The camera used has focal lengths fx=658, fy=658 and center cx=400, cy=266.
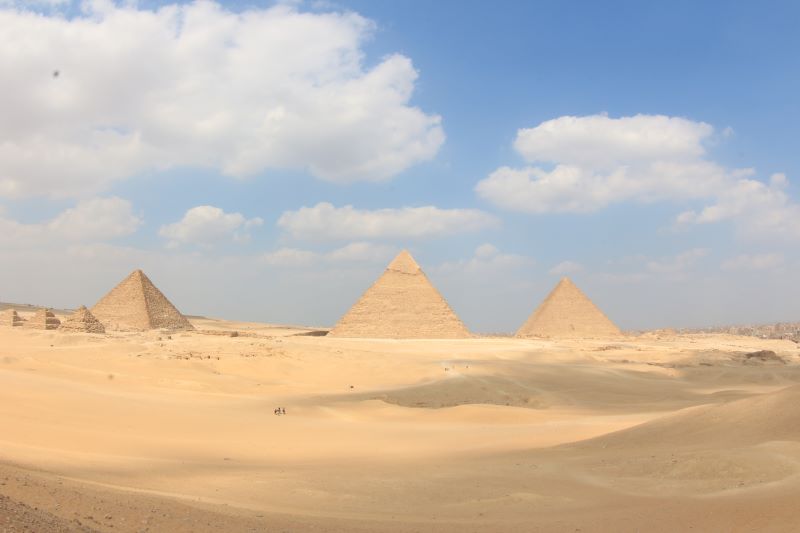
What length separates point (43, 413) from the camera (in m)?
9.36

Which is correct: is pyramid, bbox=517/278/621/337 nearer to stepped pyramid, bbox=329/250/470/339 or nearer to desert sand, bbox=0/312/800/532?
stepped pyramid, bbox=329/250/470/339

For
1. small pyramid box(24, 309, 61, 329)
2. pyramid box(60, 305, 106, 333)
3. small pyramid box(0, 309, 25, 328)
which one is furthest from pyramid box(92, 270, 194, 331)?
pyramid box(60, 305, 106, 333)

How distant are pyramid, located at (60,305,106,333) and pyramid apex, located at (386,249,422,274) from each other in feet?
76.5

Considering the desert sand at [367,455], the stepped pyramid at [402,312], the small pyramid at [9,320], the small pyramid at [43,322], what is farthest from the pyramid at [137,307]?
A: the desert sand at [367,455]

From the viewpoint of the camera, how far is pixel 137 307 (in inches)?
1446

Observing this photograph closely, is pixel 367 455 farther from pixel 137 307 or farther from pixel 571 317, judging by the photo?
pixel 571 317

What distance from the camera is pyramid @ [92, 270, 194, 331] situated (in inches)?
1421

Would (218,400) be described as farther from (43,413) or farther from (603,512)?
(603,512)

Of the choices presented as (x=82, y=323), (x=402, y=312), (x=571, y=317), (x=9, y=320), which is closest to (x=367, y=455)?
(x=82, y=323)

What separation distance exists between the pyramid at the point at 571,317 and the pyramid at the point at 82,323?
1410 inches

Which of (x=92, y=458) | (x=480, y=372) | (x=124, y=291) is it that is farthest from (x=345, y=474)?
(x=124, y=291)

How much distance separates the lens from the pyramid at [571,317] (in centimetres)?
5278

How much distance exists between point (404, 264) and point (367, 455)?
38.4 m

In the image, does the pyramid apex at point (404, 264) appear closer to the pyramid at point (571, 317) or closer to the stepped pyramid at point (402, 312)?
the stepped pyramid at point (402, 312)
